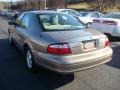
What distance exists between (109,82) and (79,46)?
1131 mm

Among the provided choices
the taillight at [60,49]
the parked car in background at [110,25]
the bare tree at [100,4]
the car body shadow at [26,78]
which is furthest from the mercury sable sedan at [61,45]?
the bare tree at [100,4]

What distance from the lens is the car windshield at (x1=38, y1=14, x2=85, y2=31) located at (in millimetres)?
5273

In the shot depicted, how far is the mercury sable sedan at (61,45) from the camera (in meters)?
4.29

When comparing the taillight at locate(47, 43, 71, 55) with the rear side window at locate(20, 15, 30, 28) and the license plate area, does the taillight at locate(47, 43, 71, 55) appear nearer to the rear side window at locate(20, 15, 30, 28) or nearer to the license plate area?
the license plate area

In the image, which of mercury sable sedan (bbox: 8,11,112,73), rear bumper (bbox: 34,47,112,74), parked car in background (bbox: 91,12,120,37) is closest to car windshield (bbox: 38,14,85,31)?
mercury sable sedan (bbox: 8,11,112,73)

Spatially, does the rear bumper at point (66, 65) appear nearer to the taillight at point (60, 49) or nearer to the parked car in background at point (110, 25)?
A: the taillight at point (60, 49)

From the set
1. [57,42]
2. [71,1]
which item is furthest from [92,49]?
[71,1]

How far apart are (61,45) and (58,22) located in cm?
142

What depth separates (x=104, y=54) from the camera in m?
4.82

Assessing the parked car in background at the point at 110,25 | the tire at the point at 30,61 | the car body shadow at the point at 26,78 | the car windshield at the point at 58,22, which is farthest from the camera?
the parked car in background at the point at 110,25

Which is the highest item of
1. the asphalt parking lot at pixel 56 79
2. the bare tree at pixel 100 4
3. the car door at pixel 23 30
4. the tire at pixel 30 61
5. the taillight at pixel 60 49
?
the bare tree at pixel 100 4

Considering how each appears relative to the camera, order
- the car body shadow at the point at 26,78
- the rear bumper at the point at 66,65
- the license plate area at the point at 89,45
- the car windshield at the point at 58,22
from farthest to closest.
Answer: the car windshield at the point at 58,22 → the car body shadow at the point at 26,78 → the license plate area at the point at 89,45 → the rear bumper at the point at 66,65

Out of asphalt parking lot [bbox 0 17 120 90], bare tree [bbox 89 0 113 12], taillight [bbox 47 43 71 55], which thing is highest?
bare tree [bbox 89 0 113 12]

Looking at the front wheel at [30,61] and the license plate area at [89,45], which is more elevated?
the license plate area at [89,45]
